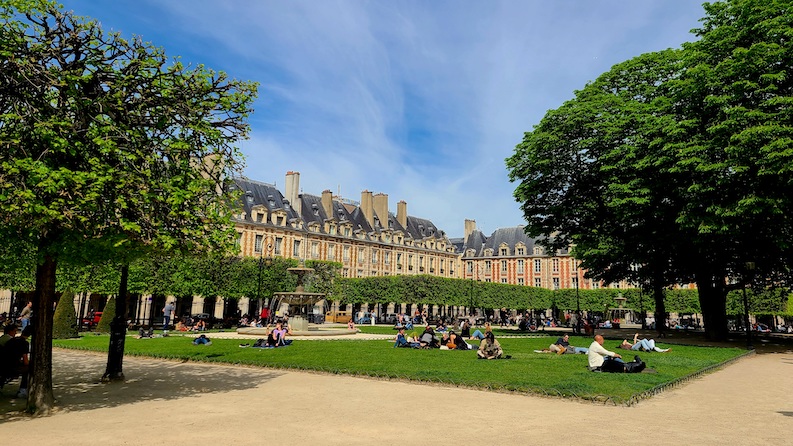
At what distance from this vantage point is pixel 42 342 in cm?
845

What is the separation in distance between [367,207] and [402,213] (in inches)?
273

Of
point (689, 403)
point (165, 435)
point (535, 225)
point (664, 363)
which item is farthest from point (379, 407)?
point (535, 225)

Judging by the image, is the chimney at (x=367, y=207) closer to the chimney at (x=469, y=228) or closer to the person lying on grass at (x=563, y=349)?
the chimney at (x=469, y=228)

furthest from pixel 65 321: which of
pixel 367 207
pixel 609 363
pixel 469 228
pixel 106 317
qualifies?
pixel 469 228

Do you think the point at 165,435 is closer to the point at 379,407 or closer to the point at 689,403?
the point at 379,407

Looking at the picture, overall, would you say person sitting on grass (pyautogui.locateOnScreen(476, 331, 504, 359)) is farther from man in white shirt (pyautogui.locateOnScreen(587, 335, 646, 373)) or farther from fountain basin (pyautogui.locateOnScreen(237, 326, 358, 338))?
fountain basin (pyautogui.locateOnScreen(237, 326, 358, 338))

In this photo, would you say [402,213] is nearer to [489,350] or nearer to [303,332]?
[303,332]

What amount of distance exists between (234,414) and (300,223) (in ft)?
181

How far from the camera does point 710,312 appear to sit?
27.6m

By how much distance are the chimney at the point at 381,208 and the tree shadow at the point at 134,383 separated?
59.0m

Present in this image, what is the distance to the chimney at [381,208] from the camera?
7488 cm

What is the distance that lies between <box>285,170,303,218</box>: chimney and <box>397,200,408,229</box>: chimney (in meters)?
18.3

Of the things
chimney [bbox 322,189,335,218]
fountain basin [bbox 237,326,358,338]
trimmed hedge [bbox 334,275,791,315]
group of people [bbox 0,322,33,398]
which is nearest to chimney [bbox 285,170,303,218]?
chimney [bbox 322,189,335,218]

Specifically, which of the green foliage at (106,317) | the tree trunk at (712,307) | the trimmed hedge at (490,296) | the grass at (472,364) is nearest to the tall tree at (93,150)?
the grass at (472,364)
